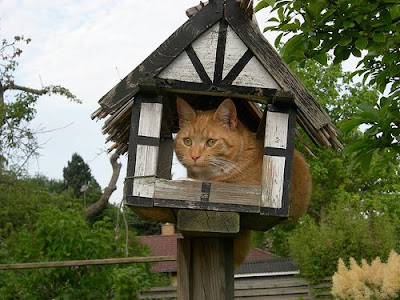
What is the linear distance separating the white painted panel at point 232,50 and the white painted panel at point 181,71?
0.13 m

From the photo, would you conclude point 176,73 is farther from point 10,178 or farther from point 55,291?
point 10,178

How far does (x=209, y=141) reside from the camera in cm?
279

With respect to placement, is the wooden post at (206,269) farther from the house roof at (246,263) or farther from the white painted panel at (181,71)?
the house roof at (246,263)

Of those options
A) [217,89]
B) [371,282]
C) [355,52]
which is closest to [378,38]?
[355,52]

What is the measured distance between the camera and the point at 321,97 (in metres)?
21.9

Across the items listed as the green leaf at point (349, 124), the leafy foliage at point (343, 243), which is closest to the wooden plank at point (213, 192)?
the green leaf at point (349, 124)

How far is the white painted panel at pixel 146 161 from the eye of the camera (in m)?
2.53

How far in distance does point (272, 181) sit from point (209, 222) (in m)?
0.32

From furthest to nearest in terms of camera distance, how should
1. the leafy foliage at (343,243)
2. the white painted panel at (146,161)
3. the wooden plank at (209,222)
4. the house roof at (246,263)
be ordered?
the house roof at (246,263)
the leafy foliage at (343,243)
the white painted panel at (146,161)
the wooden plank at (209,222)

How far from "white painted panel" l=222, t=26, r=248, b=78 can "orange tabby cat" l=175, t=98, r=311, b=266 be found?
0.17 meters

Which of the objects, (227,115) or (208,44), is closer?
(208,44)

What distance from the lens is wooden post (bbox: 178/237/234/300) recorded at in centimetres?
268

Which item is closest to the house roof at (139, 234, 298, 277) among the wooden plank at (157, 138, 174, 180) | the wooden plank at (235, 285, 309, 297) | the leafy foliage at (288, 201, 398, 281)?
the leafy foliage at (288, 201, 398, 281)

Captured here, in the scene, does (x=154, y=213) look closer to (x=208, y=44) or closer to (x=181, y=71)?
(x=181, y=71)
